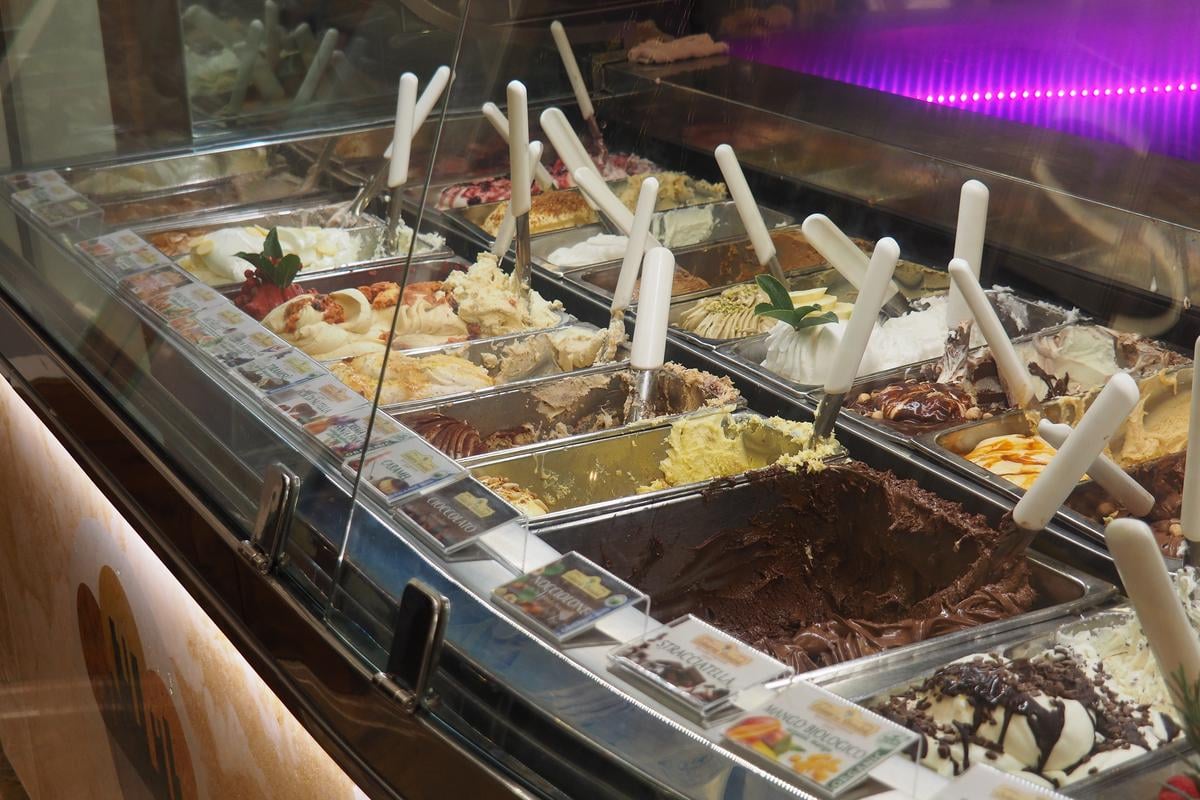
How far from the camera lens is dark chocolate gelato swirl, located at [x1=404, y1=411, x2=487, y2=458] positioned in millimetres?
1855

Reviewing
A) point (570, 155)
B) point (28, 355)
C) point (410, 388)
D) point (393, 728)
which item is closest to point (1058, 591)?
point (393, 728)

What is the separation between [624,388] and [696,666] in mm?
1004

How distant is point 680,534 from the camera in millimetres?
1677

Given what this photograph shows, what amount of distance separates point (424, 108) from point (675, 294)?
0.75 meters

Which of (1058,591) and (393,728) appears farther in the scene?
(1058,591)

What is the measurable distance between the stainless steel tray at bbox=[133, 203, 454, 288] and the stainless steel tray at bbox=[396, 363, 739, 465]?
0.42m

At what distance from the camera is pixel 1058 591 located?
145 cm

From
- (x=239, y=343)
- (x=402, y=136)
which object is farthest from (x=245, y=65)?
(x=239, y=343)

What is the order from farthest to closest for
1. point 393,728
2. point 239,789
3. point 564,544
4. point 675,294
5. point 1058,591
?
point 675,294 → point 239,789 → point 564,544 → point 1058,591 → point 393,728

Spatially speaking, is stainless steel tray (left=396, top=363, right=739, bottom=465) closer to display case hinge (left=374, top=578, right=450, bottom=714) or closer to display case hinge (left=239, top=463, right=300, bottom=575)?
display case hinge (left=239, top=463, right=300, bottom=575)

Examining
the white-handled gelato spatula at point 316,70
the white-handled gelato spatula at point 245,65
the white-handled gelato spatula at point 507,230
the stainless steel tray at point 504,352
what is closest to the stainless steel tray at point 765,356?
the stainless steel tray at point 504,352

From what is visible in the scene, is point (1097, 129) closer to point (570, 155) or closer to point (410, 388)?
point (570, 155)

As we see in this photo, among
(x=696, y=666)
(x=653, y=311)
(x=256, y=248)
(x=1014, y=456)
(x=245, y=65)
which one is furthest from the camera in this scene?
(x=245, y=65)

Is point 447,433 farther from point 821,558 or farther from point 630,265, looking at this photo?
point 821,558
